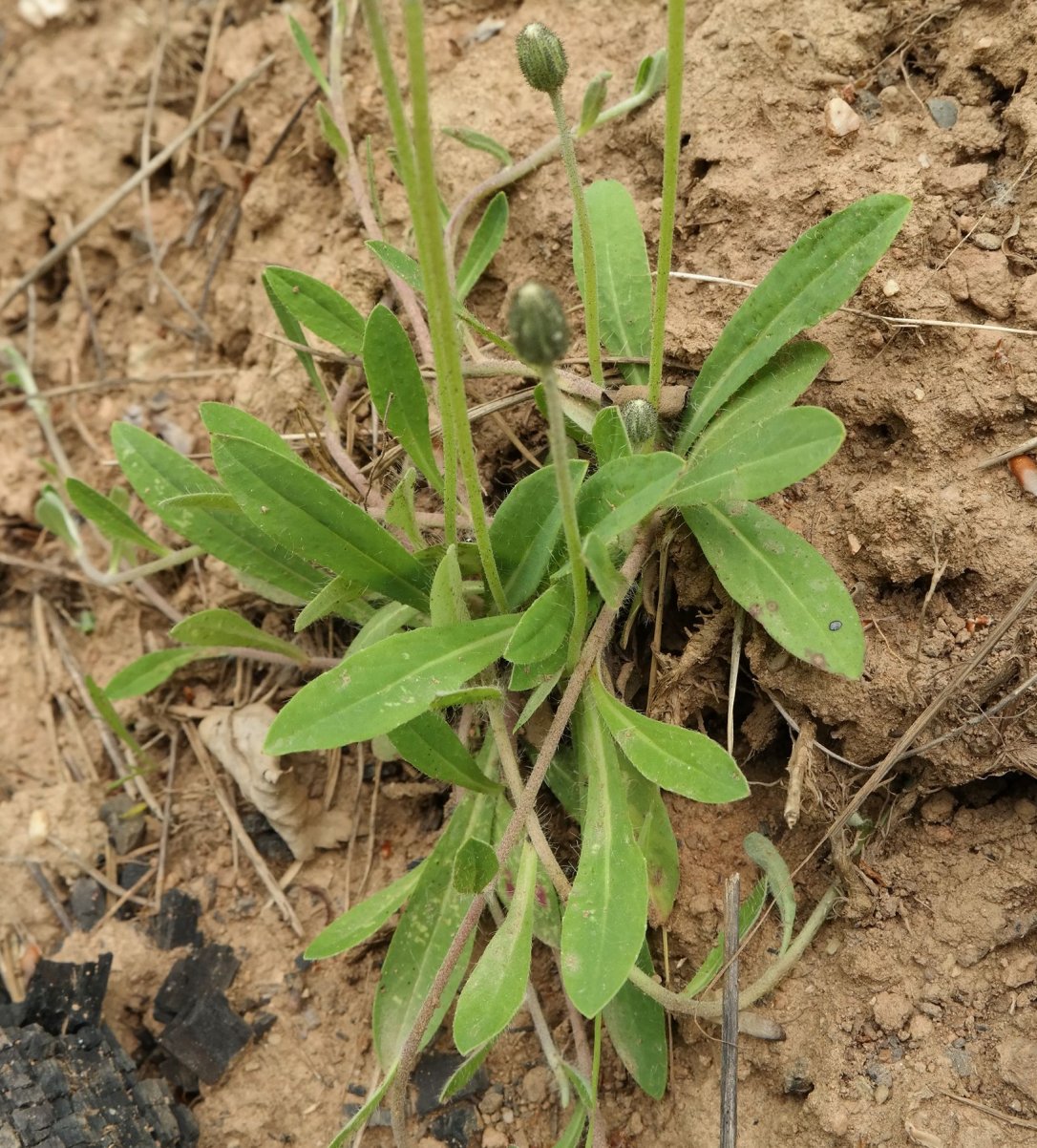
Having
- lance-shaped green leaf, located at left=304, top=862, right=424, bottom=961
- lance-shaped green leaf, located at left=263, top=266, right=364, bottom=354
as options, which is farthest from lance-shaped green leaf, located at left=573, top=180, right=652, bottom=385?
lance-shaped green leaf, located at left=304, top=862, right=424, bottom=961

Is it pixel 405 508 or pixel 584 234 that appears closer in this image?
pixel 584 234

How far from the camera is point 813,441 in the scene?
196 centimetres

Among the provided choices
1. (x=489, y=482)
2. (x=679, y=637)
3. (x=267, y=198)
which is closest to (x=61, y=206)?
(x=267, y=198)

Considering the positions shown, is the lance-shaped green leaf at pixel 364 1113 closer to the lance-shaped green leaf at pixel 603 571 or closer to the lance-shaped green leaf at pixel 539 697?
the lance-shaped green leaf at pixel 539 697

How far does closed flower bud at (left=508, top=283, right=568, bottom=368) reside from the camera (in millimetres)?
1524

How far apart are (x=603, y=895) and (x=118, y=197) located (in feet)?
9.64

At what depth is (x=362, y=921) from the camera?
7.80ft

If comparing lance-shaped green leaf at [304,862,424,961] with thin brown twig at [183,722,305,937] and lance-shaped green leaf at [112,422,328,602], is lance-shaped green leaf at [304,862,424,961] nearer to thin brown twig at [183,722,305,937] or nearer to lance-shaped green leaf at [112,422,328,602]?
thin brown twig at [183,722,305,937]

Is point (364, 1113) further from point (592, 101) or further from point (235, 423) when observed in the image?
point (592, 101)

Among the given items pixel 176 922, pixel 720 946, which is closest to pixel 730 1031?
pixel 720 946

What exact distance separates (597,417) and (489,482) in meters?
0.58

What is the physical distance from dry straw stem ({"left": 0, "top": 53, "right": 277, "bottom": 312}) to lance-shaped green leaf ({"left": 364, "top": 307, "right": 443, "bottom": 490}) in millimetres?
1783

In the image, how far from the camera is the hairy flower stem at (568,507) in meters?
1.61

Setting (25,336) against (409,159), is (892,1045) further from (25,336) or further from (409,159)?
(25,336)
